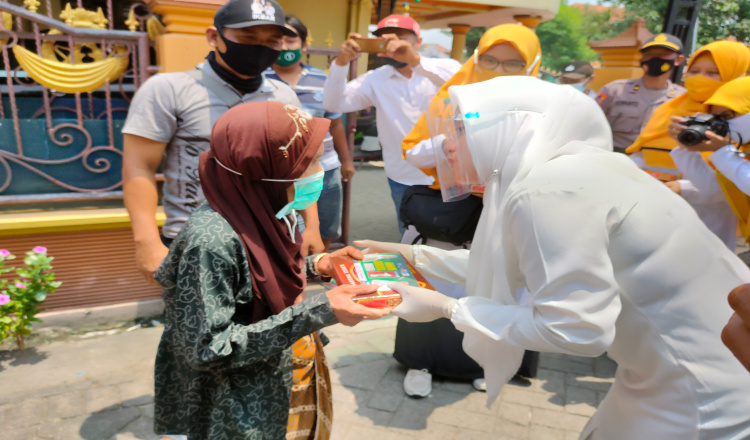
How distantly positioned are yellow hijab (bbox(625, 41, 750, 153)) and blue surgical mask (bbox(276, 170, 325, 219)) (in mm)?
2546

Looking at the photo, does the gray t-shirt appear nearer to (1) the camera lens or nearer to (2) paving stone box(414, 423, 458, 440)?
(2) paving stone box(414, 423, 458, 440)

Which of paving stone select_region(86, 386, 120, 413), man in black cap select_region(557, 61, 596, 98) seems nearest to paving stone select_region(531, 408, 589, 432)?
paving stone select_region(86, 386, 120, 413)

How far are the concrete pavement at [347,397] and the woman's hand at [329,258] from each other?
1129 millimetres

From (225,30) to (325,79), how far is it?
1.82m

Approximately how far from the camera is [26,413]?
2.77 m

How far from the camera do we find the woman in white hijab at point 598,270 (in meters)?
1.33

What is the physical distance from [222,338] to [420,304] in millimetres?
621

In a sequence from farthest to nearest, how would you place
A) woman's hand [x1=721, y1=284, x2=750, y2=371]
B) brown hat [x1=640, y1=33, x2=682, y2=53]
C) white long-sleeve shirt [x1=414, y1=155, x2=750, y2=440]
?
brown hat [x1=640, y1=33, x2=682, y2=53] → white long-sleeve shirt [x1=414, y1=155, x2=750, y2=440] → woman's hand [x1=721, y1=284, x2=750, y2=371]

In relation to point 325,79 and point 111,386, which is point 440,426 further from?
point 325,79

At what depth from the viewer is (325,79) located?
13.7 ft

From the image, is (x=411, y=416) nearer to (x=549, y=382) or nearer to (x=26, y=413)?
(x=549, y=382)

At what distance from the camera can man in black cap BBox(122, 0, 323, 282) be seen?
2.33 meters

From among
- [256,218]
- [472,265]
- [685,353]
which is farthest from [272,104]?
[685,353]

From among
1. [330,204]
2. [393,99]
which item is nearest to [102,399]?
[330,204]
